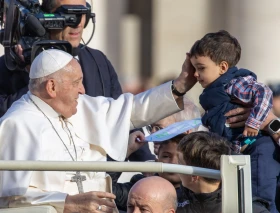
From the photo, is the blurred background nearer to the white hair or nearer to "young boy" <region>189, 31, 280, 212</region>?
"young boy" <region>189, 31, 280, 212</region>

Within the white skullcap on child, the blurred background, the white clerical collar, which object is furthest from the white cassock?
the blurred background

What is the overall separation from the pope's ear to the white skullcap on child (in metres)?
0.05

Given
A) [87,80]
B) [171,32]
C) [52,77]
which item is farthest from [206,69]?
[171,32]

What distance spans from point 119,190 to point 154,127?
555 millimetres

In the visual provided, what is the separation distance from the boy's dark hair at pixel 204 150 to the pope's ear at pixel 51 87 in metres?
0.82

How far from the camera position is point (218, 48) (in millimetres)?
7668

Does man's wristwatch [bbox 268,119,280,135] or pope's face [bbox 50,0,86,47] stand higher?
pope's face [bbox 50,0,86,47]

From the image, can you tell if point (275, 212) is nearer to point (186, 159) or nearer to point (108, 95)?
point (186, 159)

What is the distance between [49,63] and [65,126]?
15.5 inches

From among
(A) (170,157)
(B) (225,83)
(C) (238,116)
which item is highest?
(B) (225,83)

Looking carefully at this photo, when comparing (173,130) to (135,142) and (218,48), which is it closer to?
(135,142)

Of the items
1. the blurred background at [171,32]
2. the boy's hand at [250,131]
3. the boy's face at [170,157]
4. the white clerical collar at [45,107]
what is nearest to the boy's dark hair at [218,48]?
the boy's hand at [250,131]

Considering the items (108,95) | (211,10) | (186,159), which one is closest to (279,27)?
(211,10)

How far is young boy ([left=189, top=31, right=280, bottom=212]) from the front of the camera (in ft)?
25.0
